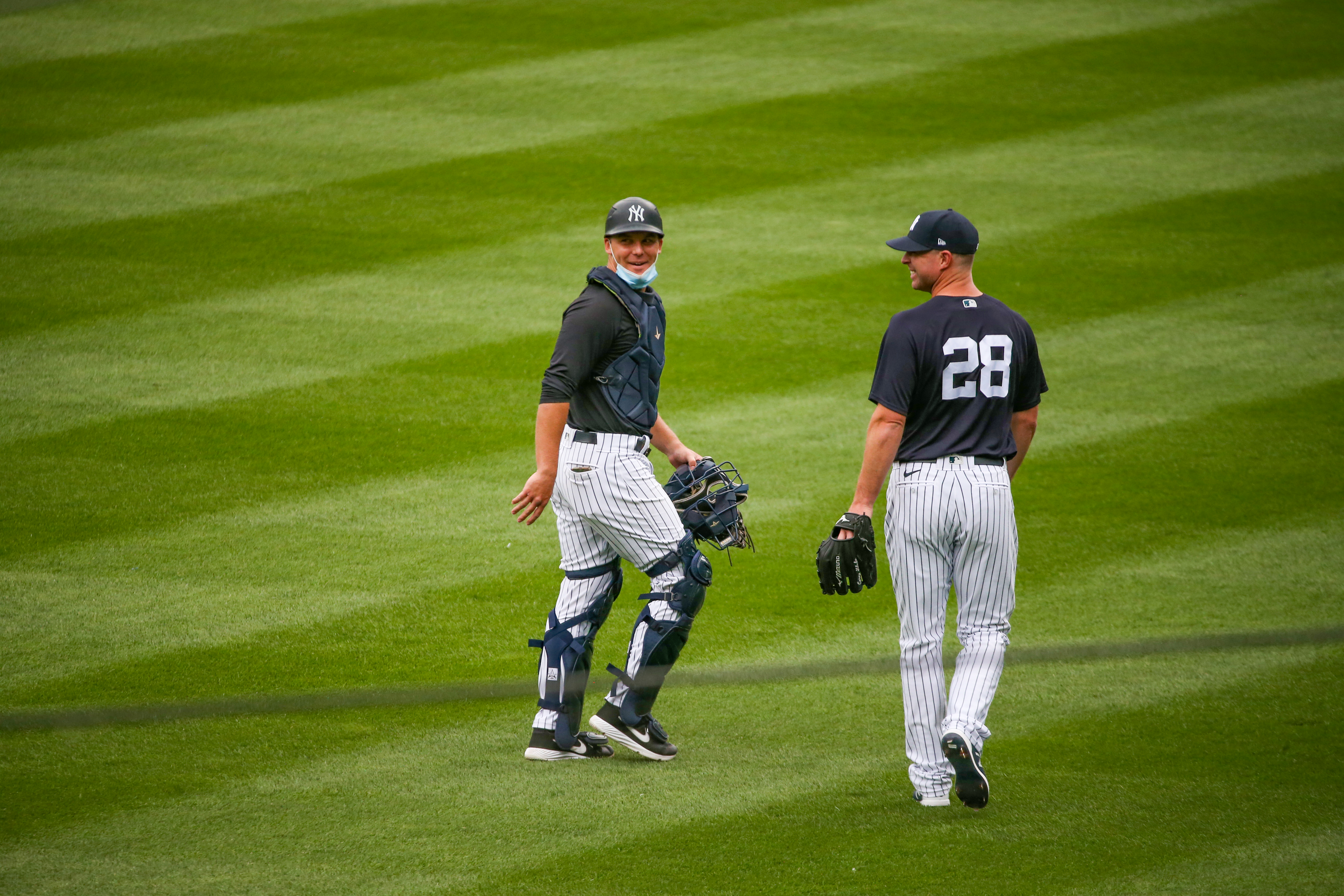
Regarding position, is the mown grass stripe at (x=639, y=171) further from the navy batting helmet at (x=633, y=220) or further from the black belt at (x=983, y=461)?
the black belt at (x=983, y=461)

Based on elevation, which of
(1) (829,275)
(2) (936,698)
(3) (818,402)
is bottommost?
(2) (936,698)

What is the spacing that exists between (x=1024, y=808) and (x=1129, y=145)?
9.45 m

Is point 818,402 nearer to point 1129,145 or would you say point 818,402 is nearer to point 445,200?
point 445,200

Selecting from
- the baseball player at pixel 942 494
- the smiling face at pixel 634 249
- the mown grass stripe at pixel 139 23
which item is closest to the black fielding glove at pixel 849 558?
the baseball player at pixel 942 494

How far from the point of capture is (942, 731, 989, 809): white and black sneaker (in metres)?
4.25

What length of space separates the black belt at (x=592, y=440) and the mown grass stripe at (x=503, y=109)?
23.8ft

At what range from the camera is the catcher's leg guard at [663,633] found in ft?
15.8

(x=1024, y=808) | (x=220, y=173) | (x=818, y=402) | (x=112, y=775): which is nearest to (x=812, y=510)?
(x=818, y=402)

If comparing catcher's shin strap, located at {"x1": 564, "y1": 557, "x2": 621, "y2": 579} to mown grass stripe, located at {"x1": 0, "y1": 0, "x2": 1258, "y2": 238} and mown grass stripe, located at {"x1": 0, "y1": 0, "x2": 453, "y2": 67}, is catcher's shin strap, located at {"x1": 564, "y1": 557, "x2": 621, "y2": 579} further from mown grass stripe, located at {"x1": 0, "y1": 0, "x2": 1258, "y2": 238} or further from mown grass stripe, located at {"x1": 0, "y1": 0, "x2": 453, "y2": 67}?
mown grass stripe, located at {"x1": 0, "y1": 0, "x2": 453, "y2": 67}

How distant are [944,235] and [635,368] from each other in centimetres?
114

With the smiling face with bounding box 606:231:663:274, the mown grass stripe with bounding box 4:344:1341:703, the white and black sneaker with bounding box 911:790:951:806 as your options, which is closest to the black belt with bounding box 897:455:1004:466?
the white and black sneaker with bounding box 911:790:951:806

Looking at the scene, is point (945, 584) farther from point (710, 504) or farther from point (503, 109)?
point (503, 109)

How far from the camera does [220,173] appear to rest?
11.5 m

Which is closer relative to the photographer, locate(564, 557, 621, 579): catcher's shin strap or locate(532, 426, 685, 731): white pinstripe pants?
locate(532, 426, 685, 731): white pinstripe pants
